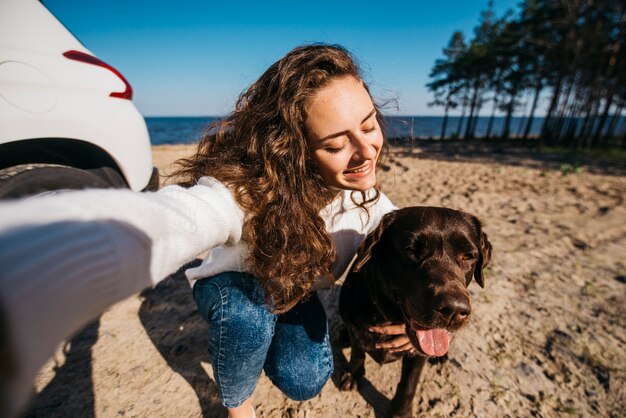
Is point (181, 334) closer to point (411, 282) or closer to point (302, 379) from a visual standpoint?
point (302, 379)

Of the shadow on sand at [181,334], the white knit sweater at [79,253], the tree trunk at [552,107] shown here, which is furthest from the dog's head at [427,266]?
the tree trunk at [552,107]

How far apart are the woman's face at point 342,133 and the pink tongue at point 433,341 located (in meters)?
0.93

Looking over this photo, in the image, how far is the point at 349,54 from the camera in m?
1.94

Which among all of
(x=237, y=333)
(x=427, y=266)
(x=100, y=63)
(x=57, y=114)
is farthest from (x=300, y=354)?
(x=100, y=63)

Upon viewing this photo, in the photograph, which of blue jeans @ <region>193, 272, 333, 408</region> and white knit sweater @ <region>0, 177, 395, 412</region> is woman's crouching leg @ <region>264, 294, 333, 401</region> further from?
white knit sweater @ <region>0, 177, 395, 412</region>

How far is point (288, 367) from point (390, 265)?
0.94 meters

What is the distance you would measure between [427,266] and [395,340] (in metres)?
0.53

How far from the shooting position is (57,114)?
182 centimetres

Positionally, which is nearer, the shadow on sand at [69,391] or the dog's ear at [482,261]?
the shadow on sand at [69,391]

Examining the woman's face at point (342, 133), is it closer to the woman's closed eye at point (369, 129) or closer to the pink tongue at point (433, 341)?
the woman's closed eye at point (369, 129)

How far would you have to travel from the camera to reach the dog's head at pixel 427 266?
4.94ft

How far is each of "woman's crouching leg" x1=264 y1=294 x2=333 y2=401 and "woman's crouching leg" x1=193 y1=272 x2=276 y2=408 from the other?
0.17m

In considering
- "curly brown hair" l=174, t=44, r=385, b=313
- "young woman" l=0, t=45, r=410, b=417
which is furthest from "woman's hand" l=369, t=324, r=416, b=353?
"curly brown hair" l=174, t=44, r=385, b=313

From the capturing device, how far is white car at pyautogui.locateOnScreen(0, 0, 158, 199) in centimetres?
169
